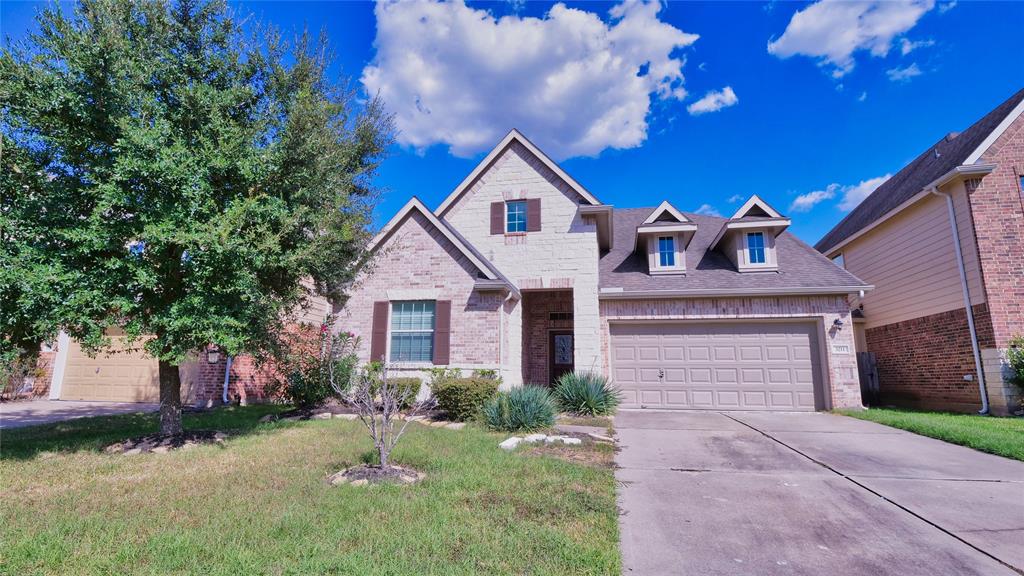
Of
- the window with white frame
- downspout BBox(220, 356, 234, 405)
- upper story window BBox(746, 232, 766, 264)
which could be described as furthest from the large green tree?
upper story window BBox(746, 232, 766, 264)

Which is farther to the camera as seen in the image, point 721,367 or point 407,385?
point 721,367

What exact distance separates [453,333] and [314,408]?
380 cm

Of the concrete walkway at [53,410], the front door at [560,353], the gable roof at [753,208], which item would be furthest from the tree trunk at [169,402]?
the gable roof at [753,208]

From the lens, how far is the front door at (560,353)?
15.7 metres

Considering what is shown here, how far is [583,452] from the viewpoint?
6996 millimetres

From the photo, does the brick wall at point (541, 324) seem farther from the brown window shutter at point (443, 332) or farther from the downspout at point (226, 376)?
the downspout at point (226, 376)

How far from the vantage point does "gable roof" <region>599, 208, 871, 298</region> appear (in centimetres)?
1276

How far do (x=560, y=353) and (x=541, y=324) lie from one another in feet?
3.90

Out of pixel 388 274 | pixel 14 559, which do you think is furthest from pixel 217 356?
pixel 14 559

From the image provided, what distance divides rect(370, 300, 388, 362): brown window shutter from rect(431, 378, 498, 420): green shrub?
2643 mm

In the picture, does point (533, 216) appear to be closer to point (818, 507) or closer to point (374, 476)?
point (374, 476)

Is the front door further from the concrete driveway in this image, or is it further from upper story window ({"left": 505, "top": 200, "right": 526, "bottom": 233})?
the concrete driveway

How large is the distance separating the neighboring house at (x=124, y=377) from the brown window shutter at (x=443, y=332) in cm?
445

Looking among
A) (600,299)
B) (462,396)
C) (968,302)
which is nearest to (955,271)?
(968,302)
